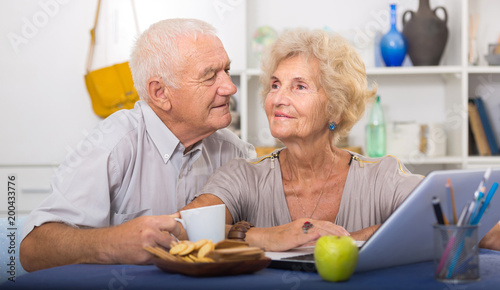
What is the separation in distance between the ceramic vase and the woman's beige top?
6.02 feet

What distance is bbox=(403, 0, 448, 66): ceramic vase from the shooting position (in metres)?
3.36

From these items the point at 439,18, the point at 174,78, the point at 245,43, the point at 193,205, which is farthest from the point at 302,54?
the point at 439,18

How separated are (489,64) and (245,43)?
4.74 feet

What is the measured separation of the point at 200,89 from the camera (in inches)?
72.7

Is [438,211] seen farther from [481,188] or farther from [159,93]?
[159,93]

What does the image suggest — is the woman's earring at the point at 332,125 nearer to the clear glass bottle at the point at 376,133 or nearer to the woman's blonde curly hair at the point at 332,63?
the woman's blonde curly hair at the point at 332,63

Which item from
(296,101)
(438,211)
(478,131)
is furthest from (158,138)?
(478,131)

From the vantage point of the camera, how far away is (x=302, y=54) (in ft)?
5.83

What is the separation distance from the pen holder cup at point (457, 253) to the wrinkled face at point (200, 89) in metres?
0.99

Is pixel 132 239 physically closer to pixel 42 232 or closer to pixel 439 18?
pixel 42 232

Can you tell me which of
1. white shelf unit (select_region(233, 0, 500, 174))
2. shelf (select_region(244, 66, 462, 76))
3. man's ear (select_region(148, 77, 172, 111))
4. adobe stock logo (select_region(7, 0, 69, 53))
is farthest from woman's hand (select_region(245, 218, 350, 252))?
adobe stock logo (select_region(7, 0, 69, 53))

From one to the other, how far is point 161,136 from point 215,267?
0.94 meters

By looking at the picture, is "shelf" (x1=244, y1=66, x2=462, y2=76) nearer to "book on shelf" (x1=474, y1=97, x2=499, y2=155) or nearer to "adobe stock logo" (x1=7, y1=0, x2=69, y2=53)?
"book on shelf" (x1=474, y1=97, x2=499, y2=155)

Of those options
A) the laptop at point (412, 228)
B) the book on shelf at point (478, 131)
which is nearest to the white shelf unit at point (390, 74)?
the book on shelf at point (478, 131)
